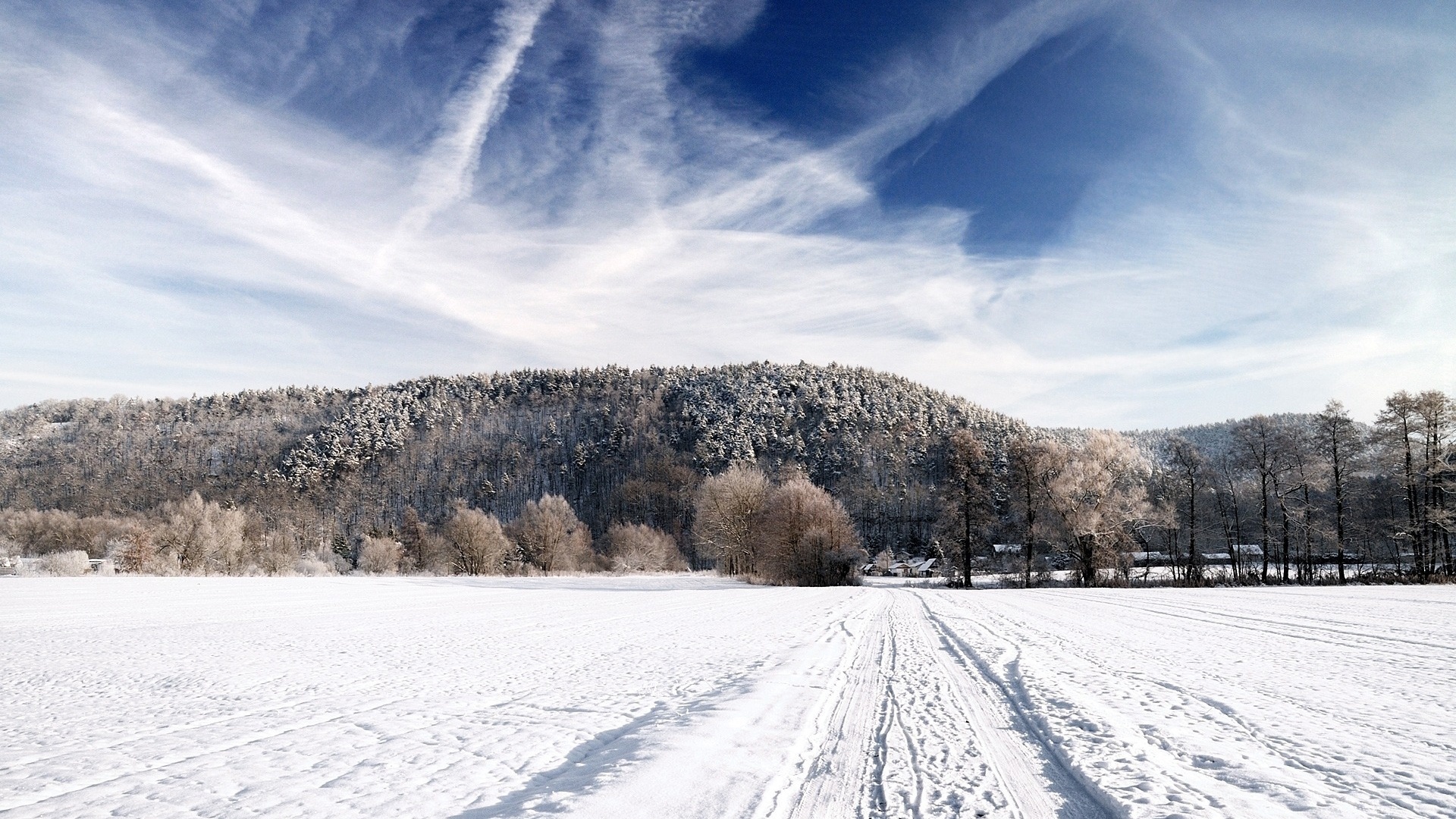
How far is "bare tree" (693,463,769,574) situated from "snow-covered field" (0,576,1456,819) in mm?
43477

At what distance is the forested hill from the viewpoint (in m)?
141

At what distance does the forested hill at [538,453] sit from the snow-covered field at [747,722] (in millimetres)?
113489

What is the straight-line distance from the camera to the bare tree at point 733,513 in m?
57.9

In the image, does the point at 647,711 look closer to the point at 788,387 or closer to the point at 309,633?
the point at 309,633

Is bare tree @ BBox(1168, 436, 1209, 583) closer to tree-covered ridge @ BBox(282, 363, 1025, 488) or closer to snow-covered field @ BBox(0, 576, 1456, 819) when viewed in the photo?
snow-covered field @ BBox(0, 576, 1456, 819)

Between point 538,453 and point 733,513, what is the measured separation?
5219 inches

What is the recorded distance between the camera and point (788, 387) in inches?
6841

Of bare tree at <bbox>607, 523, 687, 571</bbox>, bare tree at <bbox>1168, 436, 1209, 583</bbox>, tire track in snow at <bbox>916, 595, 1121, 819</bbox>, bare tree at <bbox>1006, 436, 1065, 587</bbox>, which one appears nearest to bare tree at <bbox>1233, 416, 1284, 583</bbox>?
bare tree at <bbox>1168, 436, 1209, 583</bbox>

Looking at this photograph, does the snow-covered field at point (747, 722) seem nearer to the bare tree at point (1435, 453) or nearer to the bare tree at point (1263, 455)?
the bare tree at point (1435, 453)

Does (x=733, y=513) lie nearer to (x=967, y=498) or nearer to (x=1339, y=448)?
(x=967, y=498)

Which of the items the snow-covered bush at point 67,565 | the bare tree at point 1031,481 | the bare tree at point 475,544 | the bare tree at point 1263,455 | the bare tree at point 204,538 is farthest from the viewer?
the bare tree at point 475,544

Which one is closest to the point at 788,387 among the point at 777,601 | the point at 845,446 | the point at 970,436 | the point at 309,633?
the point at 845,446

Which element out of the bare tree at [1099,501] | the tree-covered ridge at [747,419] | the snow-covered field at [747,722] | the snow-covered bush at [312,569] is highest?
the tree-covered ridge at [747,419]

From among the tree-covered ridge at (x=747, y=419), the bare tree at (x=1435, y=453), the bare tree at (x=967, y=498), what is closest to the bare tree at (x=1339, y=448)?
the bare tree at (x=1435, y=453)
